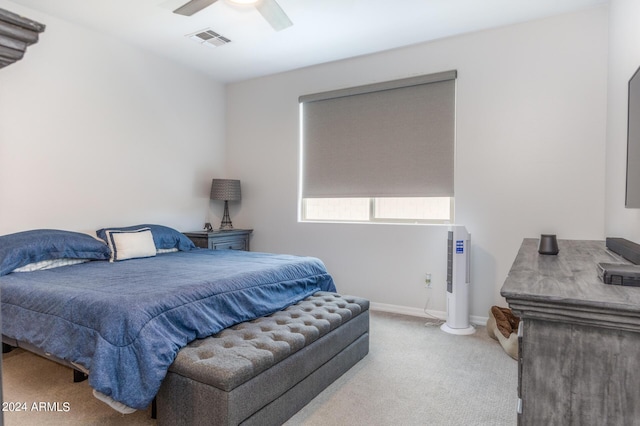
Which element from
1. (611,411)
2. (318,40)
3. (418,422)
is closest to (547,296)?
(611,411)

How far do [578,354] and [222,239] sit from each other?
12.6 ft

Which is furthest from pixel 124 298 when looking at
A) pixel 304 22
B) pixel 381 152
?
pixel 381 152

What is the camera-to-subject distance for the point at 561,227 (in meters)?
3.14

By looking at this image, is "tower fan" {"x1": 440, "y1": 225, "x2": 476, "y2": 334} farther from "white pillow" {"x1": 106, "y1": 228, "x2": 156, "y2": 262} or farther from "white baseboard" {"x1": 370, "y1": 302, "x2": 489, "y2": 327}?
"white pillow" {"x1": 106, "y1": 228, "x2": 156, "y2": 262}

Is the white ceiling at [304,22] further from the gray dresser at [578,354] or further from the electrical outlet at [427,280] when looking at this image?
the gray dresser at [578,354]

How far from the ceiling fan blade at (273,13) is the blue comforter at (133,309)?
184cm

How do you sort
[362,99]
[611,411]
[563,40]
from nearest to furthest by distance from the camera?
[611,411]
[563,40]
[362,99]

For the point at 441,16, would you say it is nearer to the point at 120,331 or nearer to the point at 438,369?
the point at 438,369

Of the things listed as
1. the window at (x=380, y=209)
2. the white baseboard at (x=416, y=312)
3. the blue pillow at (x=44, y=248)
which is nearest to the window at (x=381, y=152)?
the window at (x=380, y=209)

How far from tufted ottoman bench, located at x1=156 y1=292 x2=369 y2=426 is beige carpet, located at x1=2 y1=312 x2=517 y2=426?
0.48ft

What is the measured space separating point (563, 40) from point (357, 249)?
2644 mm

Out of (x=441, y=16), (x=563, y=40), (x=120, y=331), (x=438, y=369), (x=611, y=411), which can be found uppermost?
(x=441, y=16)

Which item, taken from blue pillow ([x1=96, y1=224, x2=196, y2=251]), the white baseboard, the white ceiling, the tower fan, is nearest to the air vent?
the white ceiling

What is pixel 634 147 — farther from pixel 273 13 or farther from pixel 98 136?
pixel 98 136
